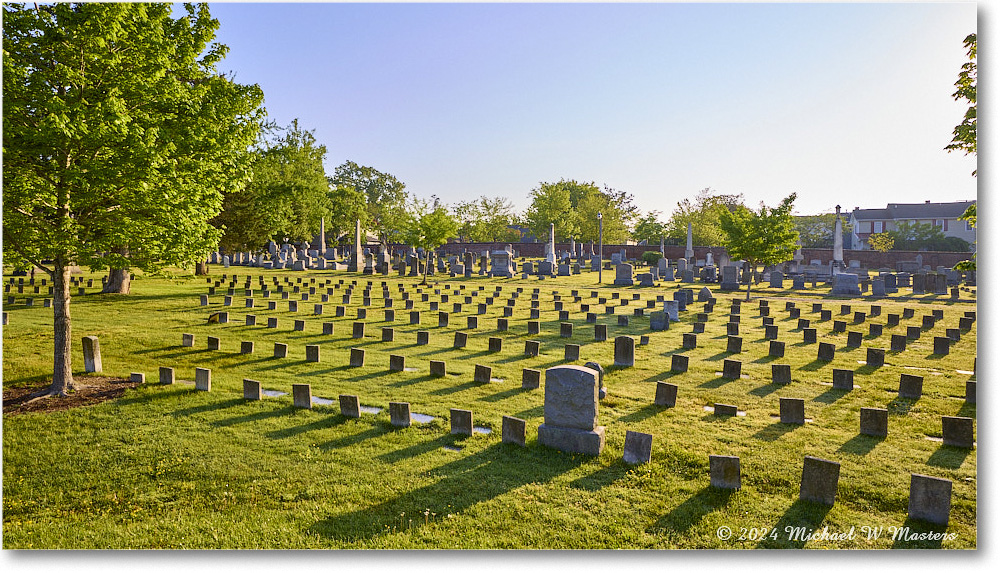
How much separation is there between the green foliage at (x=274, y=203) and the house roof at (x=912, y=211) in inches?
2861

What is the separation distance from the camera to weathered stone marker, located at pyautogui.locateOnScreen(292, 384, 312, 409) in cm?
793

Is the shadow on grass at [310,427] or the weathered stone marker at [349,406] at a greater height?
the weathered stone marker at [349,406]

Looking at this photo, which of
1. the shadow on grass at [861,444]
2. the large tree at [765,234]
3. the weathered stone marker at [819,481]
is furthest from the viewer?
the large tree at [765,234]

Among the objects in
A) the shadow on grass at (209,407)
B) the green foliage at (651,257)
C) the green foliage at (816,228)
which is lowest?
the shadow on grass at (209,407)

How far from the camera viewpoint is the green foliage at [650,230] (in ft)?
210

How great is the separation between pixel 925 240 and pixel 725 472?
6555cm

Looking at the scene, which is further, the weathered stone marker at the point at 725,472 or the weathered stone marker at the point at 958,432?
the weathered stone marker at the point at 958,432

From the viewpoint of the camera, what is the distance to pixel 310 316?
1711cm

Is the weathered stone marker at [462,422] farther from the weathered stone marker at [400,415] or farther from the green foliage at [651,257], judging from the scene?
the green foliage at [651,257]

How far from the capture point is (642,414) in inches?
307

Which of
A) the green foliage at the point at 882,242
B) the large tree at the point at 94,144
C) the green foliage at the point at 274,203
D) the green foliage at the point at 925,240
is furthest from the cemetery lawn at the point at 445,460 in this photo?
the green foliage at the point at 925,240

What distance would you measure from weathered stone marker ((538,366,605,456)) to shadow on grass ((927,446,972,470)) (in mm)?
3690

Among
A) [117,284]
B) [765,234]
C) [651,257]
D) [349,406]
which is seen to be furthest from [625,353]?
[651,257]

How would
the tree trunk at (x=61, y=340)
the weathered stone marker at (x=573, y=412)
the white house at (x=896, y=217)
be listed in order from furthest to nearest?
the white house at (x=896, y=217)
the tree trunk at (x=61, y=340)
the weathered stone marker at (x=573, y=412)
